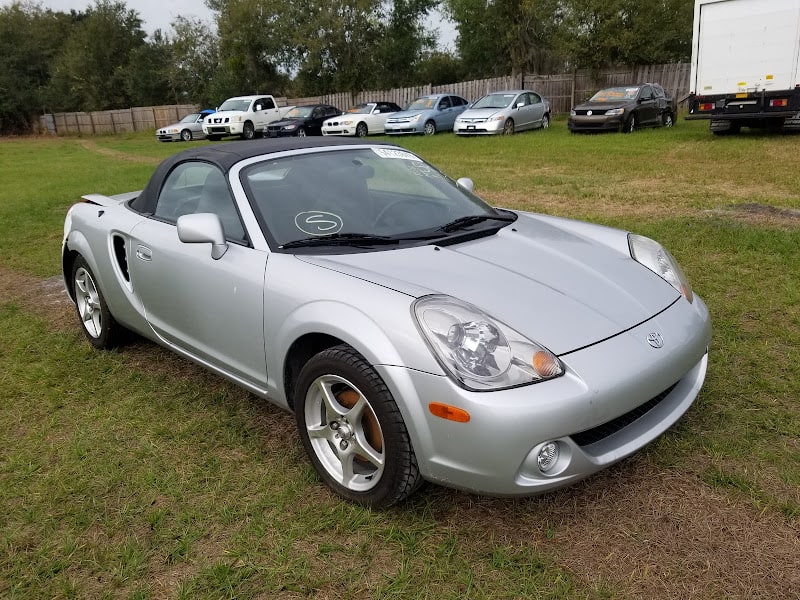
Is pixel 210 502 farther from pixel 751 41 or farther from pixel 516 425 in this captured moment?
pixel 751 41

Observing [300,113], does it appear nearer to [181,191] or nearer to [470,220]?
[181,191]

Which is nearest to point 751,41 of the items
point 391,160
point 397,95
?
point 391,160

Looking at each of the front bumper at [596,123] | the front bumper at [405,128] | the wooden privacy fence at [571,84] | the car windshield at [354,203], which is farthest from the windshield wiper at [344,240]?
the wooden privacy fence at [571,84]

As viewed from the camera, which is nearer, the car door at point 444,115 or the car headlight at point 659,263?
the car headlight at point 659,263

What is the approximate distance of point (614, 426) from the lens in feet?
7.97

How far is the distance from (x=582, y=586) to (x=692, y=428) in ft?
3.96

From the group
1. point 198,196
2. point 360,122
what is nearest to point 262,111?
point 360,122

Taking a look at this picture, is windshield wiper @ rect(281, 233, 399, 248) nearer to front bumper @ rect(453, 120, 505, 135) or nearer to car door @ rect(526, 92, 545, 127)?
front bumper @ rect(453, 120, 505, 135)

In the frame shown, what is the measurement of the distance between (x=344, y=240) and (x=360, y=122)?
66.3 feet

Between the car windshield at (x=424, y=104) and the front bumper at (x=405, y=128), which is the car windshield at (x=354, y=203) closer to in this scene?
the front bumper at (x=405, y=128)

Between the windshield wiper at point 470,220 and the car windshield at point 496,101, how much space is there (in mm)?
16925

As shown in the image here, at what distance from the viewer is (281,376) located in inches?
111

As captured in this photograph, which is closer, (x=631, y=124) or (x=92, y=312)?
(x=92, y=312)

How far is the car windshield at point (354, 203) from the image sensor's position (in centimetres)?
303
